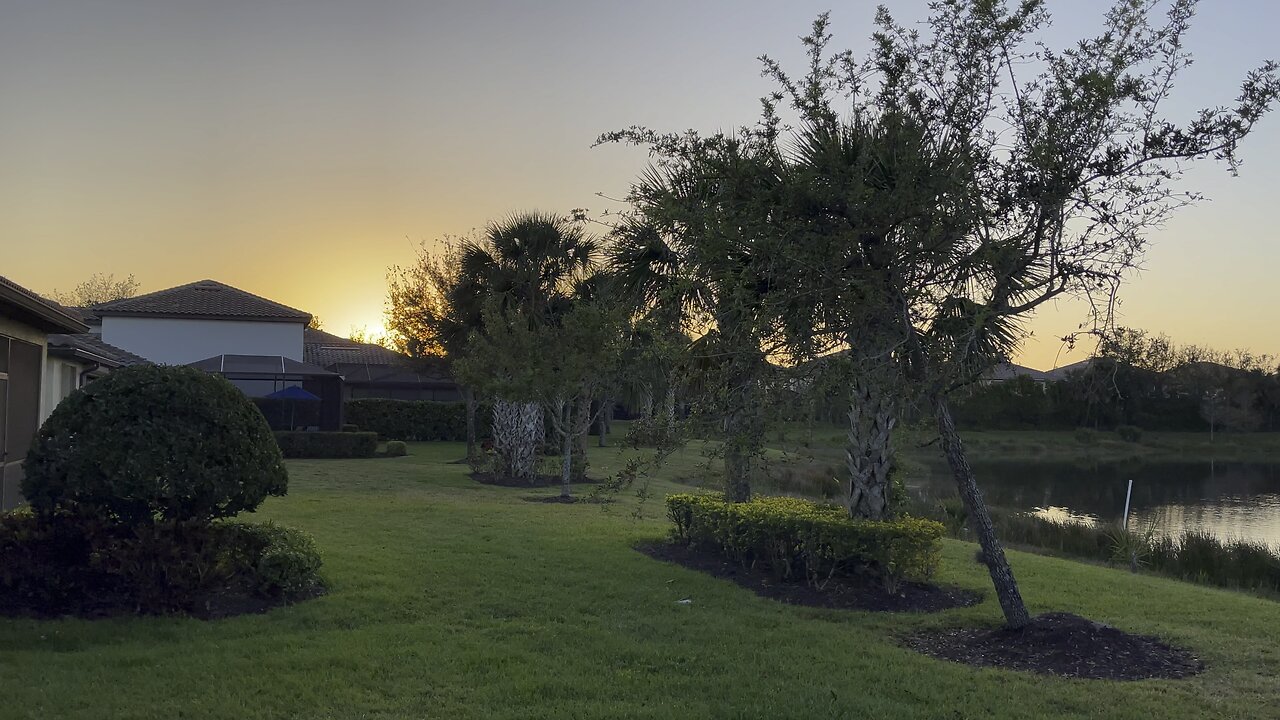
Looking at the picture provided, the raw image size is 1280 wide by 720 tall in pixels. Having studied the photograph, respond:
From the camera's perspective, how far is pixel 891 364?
828 cm

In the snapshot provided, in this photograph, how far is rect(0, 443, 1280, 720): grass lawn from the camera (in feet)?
19.1

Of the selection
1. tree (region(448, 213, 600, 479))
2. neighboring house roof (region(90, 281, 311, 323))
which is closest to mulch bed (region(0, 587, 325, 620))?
tree (region(448, 213, 600, 479))

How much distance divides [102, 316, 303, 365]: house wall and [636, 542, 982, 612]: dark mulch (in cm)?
3428

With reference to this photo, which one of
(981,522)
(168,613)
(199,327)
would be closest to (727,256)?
(981,522)

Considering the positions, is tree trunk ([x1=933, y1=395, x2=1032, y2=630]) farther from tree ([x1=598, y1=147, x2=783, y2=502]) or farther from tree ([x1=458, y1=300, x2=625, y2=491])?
tree ([x1=458, y1=300, x2=625, y2=491])

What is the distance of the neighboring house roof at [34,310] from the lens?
8.84 metres

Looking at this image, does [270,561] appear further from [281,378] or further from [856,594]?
[281,378]

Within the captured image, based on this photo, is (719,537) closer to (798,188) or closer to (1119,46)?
(798,188)

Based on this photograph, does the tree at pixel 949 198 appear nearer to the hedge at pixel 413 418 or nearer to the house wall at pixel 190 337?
the hedge at pixel 413 418

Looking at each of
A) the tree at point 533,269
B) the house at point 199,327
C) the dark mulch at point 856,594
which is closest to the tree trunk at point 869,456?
the dark mulch at point 856,594

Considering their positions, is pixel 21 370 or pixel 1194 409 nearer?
pixel 21 370

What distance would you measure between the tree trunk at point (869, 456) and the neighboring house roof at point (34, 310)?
8291 mm

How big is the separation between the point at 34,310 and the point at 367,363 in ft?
148

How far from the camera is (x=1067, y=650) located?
23.5 feet
